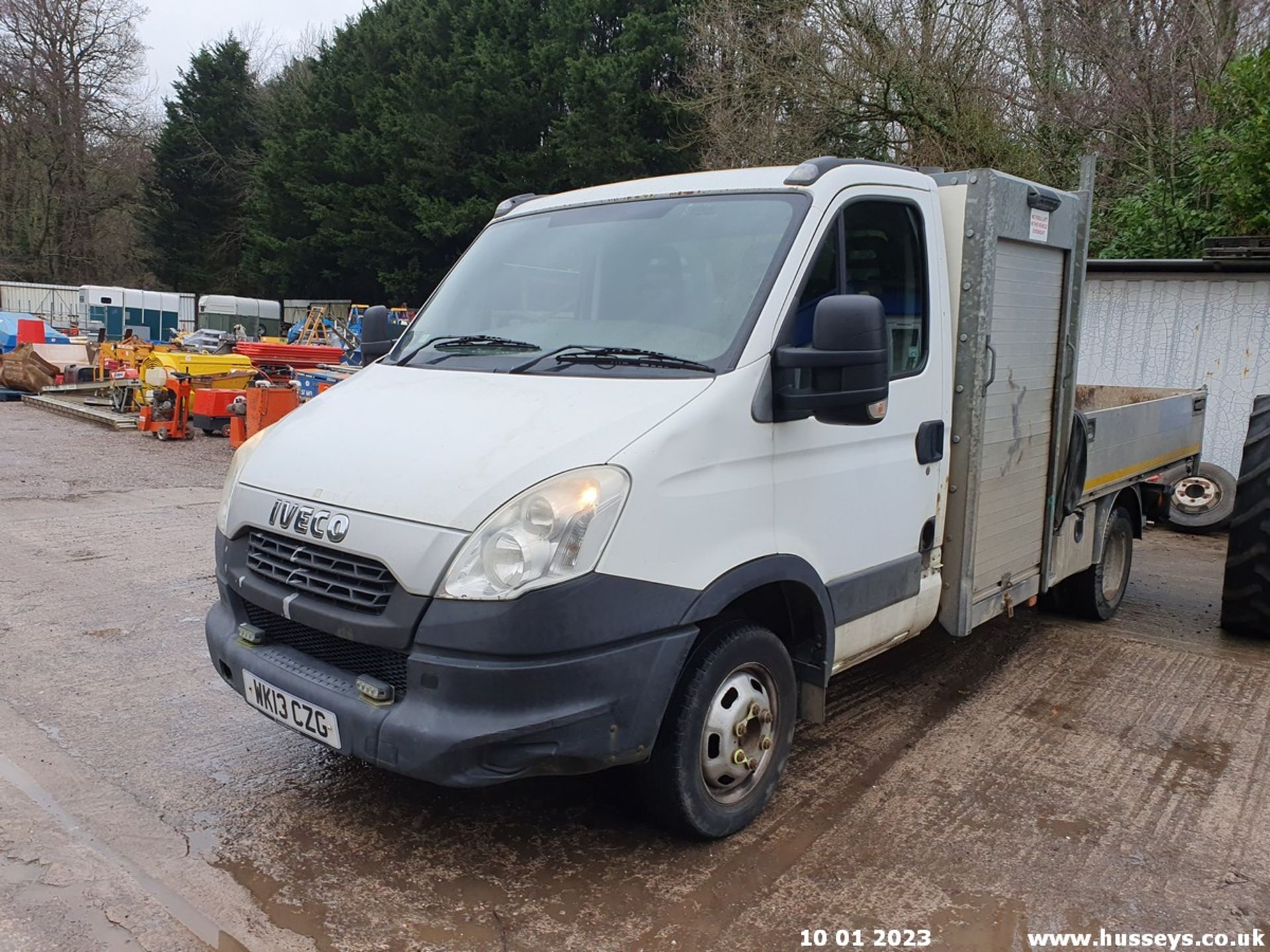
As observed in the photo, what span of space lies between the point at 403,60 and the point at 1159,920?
129 ft

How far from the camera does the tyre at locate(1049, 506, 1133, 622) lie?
6352 millimetres

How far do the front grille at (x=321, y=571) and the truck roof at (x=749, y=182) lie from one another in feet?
6.17

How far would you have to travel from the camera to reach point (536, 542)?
9.21 feet

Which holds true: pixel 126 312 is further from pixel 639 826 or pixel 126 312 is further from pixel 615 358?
pixel 639 826

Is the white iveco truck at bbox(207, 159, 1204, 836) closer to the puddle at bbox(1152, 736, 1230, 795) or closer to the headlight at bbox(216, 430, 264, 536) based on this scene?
the headlight at bbox(216, 430, 264, 536)

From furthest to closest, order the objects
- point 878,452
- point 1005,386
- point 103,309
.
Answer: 1. point 103,309
2. point 1005,386
3. point 878,452

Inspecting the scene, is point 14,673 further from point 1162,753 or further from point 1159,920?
point 1162,753

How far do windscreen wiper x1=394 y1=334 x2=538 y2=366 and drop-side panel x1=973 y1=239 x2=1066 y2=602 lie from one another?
6.86ft

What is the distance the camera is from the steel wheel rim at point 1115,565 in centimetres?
647

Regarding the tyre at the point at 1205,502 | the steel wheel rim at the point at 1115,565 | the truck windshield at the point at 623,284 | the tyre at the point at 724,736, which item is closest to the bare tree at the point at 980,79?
the tyre at the point at 1205,502

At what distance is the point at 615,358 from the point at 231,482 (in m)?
1.54

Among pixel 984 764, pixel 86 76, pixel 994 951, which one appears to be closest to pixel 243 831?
pixel 994 951

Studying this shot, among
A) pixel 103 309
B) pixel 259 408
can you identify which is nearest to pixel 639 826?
pixel 259 408

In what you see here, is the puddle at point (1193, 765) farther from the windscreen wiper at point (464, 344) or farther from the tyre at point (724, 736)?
the windscreen wiper at point (464, 344)
